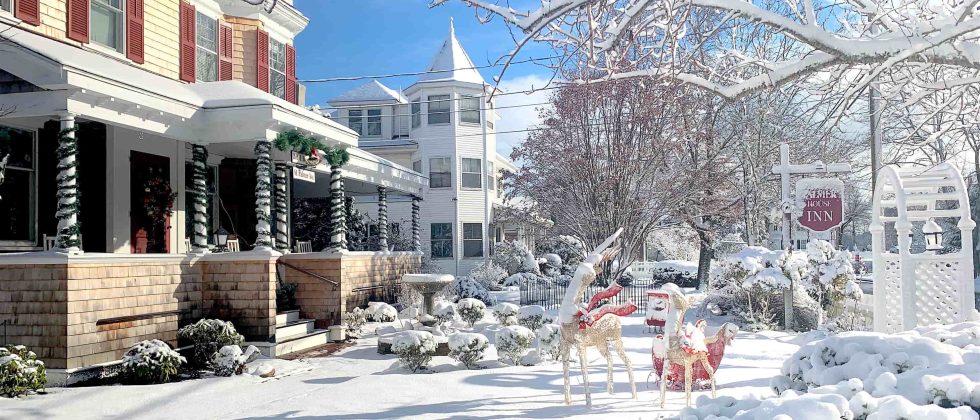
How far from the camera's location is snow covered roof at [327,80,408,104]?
100 ft

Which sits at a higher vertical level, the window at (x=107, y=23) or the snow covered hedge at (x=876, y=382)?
the window at (x=107, y=23)

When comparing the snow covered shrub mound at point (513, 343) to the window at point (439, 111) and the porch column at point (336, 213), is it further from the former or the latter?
the window at point (439, 111)

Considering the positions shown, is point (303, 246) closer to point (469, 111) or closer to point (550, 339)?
point (550, 339)

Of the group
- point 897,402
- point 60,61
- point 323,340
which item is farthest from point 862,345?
point 323,340

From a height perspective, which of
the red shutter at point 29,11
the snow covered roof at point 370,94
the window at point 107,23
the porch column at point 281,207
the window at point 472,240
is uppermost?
the snow covered roof at point 370,94

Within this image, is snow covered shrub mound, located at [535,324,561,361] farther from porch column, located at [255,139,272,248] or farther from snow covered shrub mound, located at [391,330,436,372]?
porch column, located at [255,139,272,248]

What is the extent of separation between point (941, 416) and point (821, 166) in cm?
1278

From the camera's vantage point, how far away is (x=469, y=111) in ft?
95.7

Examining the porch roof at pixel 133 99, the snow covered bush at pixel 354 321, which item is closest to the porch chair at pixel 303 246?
the snow covered bush at pixel 354 321

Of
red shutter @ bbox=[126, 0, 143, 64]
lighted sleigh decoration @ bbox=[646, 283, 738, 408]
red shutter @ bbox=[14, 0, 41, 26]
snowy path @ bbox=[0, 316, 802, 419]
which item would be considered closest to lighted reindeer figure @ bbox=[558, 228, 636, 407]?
lighted sleigh decoration @ bbox=[646, 283, 738, 408]

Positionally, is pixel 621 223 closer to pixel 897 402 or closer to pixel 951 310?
pixel 951 310

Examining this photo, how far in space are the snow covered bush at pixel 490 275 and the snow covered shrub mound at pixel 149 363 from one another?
17200 millimetres

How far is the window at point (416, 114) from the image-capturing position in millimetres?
29359

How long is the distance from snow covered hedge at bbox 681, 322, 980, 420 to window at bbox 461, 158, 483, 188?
2421 centimetres
